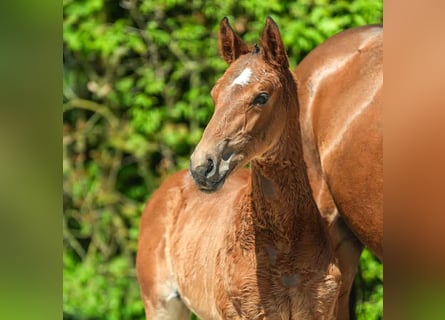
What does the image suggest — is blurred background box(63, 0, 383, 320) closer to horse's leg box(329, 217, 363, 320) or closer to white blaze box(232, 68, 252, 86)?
horse's leg box(329, 217, 363, 320)

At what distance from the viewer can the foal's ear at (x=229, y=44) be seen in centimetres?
233

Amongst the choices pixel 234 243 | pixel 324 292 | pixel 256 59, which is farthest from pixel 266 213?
pixel 256 59

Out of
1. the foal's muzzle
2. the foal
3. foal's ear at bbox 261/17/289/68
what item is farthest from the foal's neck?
the foal's muzzle

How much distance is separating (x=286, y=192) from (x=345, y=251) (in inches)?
32.2

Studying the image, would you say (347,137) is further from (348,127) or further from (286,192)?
(286,192)

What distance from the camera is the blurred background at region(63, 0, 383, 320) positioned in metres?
4.49

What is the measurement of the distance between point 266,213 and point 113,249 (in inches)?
100

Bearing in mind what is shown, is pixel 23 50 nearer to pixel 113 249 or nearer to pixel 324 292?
pixel 324 292

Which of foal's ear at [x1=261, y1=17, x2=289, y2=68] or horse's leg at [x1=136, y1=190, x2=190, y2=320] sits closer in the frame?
foal's ear at [x1=261, y1=17, x2=289, y2=68]

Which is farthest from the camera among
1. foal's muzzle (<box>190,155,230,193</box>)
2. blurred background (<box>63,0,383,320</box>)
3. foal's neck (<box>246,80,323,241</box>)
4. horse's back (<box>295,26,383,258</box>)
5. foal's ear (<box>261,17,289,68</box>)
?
blurred background (<box>63,0,383,320</box>)

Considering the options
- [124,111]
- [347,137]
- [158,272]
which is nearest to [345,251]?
[347,137]

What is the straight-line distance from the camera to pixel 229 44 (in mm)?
2385

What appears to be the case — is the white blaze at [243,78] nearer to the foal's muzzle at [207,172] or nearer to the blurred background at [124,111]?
the foal's muzzle at [207,172]

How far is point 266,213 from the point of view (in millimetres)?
2340
